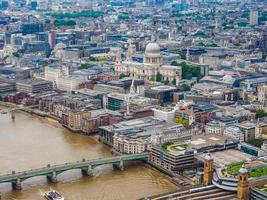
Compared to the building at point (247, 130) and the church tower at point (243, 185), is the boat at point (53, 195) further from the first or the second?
the building at point (247, 130)

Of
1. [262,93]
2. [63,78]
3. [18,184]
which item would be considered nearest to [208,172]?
[18,184]

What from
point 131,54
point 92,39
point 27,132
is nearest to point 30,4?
point 92,39

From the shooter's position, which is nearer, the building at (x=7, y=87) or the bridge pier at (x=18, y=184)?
the bridge pier at (x=18, y=184)

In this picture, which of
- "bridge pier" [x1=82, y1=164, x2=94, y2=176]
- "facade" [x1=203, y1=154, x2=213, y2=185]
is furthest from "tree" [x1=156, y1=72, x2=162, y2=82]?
"facade" [x1=203, y1=154, x2=213, y2=185]

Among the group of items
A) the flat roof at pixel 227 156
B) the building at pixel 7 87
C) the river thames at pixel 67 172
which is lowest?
the river thames at pixel 67 172

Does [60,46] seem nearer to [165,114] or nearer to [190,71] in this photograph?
[190,71]

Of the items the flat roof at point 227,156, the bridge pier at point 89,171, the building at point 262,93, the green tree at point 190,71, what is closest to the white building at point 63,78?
the green tree at point 190,71

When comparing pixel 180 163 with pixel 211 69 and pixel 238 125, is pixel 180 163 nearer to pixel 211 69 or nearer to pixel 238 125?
pixel 238 125
